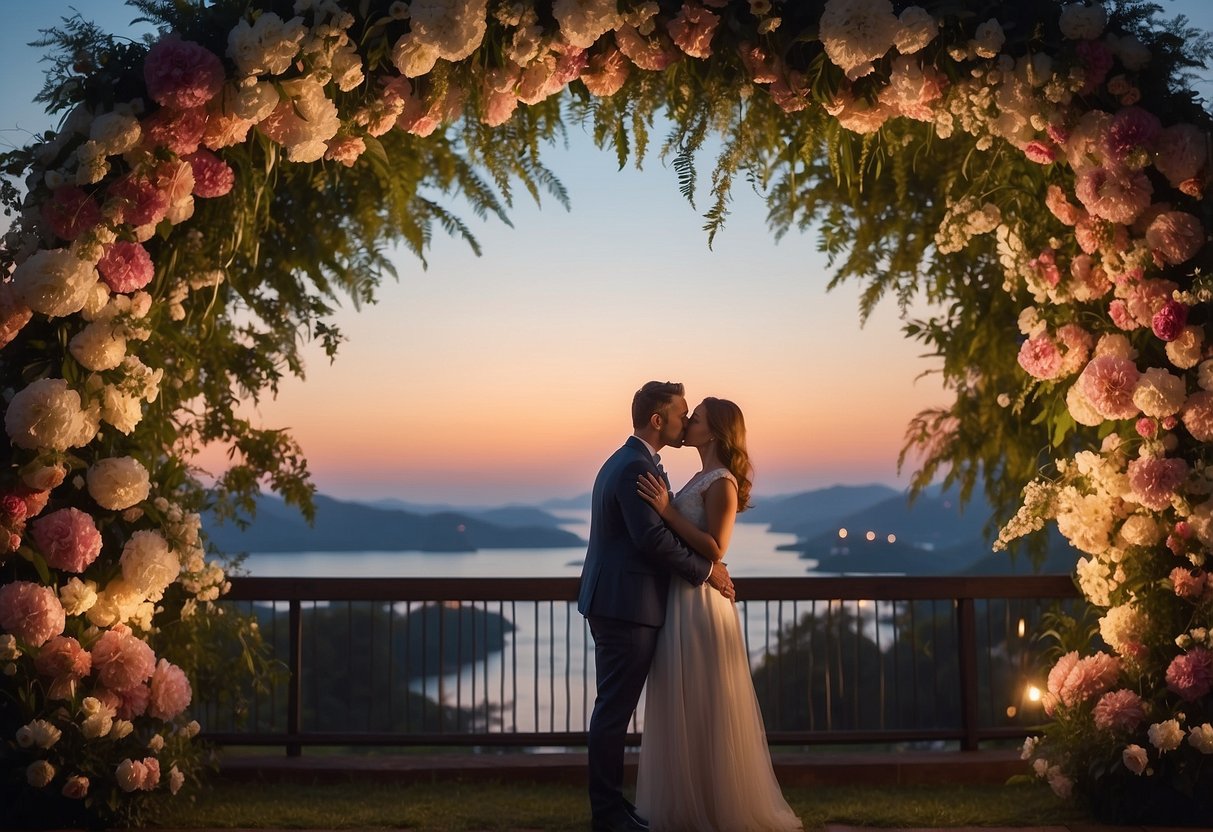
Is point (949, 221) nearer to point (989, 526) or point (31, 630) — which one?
point (989, 526)

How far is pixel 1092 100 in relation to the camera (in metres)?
5.06

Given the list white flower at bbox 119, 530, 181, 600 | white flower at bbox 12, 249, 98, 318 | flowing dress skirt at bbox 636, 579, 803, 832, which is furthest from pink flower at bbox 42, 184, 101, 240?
flowing dress skirt at bbox 636, 579, 803, 832

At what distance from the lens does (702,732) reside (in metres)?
4.91

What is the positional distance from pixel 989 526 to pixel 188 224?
580 cm

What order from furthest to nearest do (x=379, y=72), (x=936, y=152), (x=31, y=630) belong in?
(x=936, y=152) < (x=379, y=72) < (x=31, y=630)

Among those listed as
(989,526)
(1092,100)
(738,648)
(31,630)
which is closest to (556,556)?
(989,526)

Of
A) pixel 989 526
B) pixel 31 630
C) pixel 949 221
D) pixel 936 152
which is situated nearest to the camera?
pixel 31 630

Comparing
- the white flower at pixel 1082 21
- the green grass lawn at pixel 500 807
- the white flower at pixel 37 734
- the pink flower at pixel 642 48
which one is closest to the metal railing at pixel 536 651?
the green grass lawn at pixel 500 807

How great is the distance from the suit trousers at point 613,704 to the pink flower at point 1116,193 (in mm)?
2671

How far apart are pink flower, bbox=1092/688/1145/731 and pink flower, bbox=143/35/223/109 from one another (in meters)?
4.55

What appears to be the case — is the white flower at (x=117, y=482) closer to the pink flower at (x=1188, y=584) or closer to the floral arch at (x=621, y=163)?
the floral arch at (x=621, y=163)

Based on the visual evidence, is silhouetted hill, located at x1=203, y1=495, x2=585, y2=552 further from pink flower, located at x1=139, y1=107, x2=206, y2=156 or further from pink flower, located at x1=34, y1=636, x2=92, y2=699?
pink flower, located at x1=139, y1=107, x2=206, y2=156

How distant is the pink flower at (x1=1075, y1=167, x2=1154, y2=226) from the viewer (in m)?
4.96

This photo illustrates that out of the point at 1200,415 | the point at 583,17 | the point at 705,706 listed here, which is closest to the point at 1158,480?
the point at 1200,415
